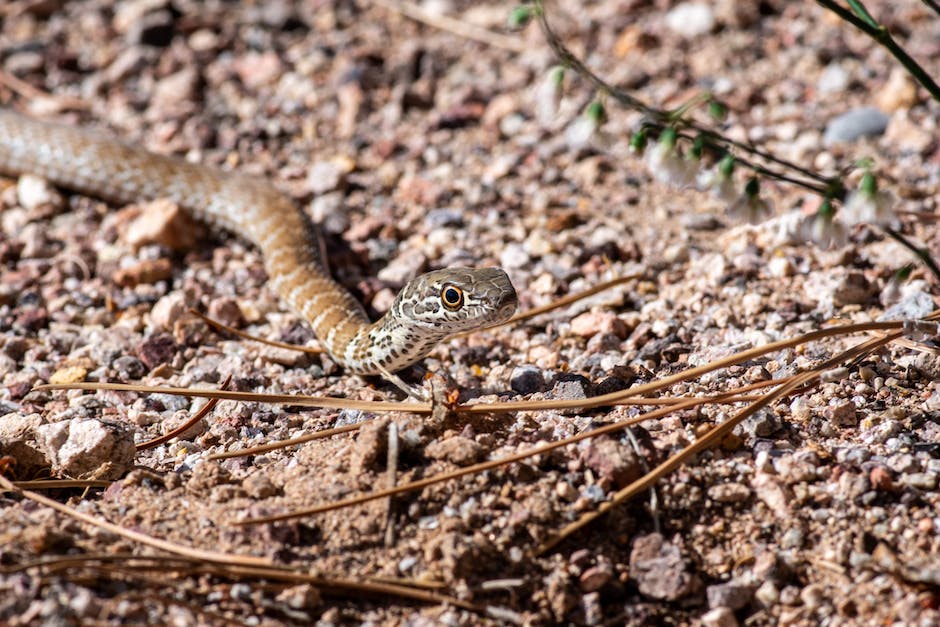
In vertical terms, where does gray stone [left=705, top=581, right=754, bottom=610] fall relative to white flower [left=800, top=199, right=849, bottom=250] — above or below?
below

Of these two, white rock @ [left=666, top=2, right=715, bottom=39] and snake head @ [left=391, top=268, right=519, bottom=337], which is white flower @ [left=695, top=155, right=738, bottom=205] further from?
white rock @ [left=666, top=2, right=715, bottom=39]

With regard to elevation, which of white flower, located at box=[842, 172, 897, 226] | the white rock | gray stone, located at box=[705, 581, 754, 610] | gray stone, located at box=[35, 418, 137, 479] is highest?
the white rock

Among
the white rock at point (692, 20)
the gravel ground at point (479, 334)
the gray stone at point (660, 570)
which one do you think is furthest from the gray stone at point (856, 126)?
the gray stone at point (660, 570)

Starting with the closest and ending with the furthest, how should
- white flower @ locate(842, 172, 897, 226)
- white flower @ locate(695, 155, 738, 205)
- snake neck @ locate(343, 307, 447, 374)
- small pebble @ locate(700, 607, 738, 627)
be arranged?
1. small pebble @ locate(700, 607, 738, 627)
2. white flower @ locate(842, 172, 897, 226)
3. white flower @ locate(695, 155, 738, 205)
4. snake neck @ locate(343, 307, 447, 374)

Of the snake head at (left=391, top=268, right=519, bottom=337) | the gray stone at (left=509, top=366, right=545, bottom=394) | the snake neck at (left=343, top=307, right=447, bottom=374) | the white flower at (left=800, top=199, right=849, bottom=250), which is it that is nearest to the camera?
the white flower at (left=800, top=199, right=849, bottom=250)

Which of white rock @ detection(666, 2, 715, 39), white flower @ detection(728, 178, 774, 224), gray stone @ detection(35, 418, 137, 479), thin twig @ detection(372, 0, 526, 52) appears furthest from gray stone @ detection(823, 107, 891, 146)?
gray stone @ detection(35, 418, 137, 479)

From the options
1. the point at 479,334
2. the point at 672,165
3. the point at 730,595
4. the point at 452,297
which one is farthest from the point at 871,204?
the point at 479,334

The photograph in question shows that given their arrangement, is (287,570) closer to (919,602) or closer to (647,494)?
(647,494)
